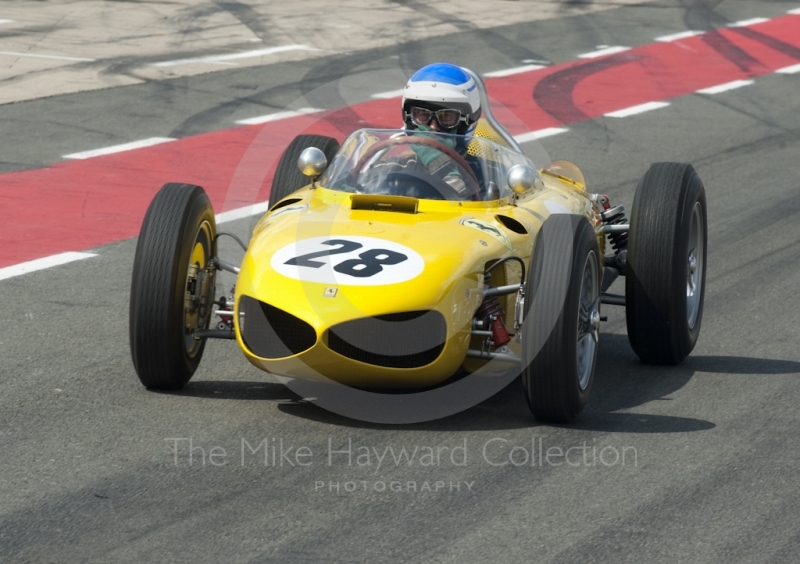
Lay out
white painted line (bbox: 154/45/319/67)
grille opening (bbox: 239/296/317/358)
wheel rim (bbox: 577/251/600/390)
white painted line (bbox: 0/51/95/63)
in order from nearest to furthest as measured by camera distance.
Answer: grille opening (bbox: 239/296/317/358) < wheel rim (bbox: 577/251/600/390) < white painted line (bbox: 0/51/95/63) < white painted line (bbox: 154/45/319/67)

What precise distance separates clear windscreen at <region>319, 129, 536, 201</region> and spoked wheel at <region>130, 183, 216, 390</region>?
2.69 feet

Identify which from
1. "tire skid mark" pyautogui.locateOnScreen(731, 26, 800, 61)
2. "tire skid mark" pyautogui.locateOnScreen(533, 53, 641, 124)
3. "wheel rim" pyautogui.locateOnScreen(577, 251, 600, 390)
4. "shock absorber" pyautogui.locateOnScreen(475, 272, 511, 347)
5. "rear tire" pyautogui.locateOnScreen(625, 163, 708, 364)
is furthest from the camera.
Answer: "tire skid mark" pyautogui.locateOnScreen(731, 26, 800, 61)

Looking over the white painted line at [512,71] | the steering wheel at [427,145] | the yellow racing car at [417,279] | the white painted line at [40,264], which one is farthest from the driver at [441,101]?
the white painted line at [512,71]

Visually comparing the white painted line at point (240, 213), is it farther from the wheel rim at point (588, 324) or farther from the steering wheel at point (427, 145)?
the wheel rim at point (588, 324)

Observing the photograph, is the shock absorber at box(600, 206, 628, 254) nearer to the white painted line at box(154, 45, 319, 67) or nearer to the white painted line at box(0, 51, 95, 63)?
the white painted line at box(154, 45, 319, 67)

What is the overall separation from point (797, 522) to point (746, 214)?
21.2 ft

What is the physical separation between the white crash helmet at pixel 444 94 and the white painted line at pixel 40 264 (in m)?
2.80

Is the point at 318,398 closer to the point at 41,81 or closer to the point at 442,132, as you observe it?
the point at 442,132

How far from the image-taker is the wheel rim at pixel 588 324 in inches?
253

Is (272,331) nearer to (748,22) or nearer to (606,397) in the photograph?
(606,397)

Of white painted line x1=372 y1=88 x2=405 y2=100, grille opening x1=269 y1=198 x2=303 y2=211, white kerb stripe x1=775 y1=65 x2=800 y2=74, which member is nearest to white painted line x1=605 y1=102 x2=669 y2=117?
white painted line x1=372 y1=88 x2=405 y2=100

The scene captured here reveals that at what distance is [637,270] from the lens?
700cm

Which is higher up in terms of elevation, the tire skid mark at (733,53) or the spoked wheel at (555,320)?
the spoked wheel at (555,320)

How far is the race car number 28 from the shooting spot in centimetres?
578
